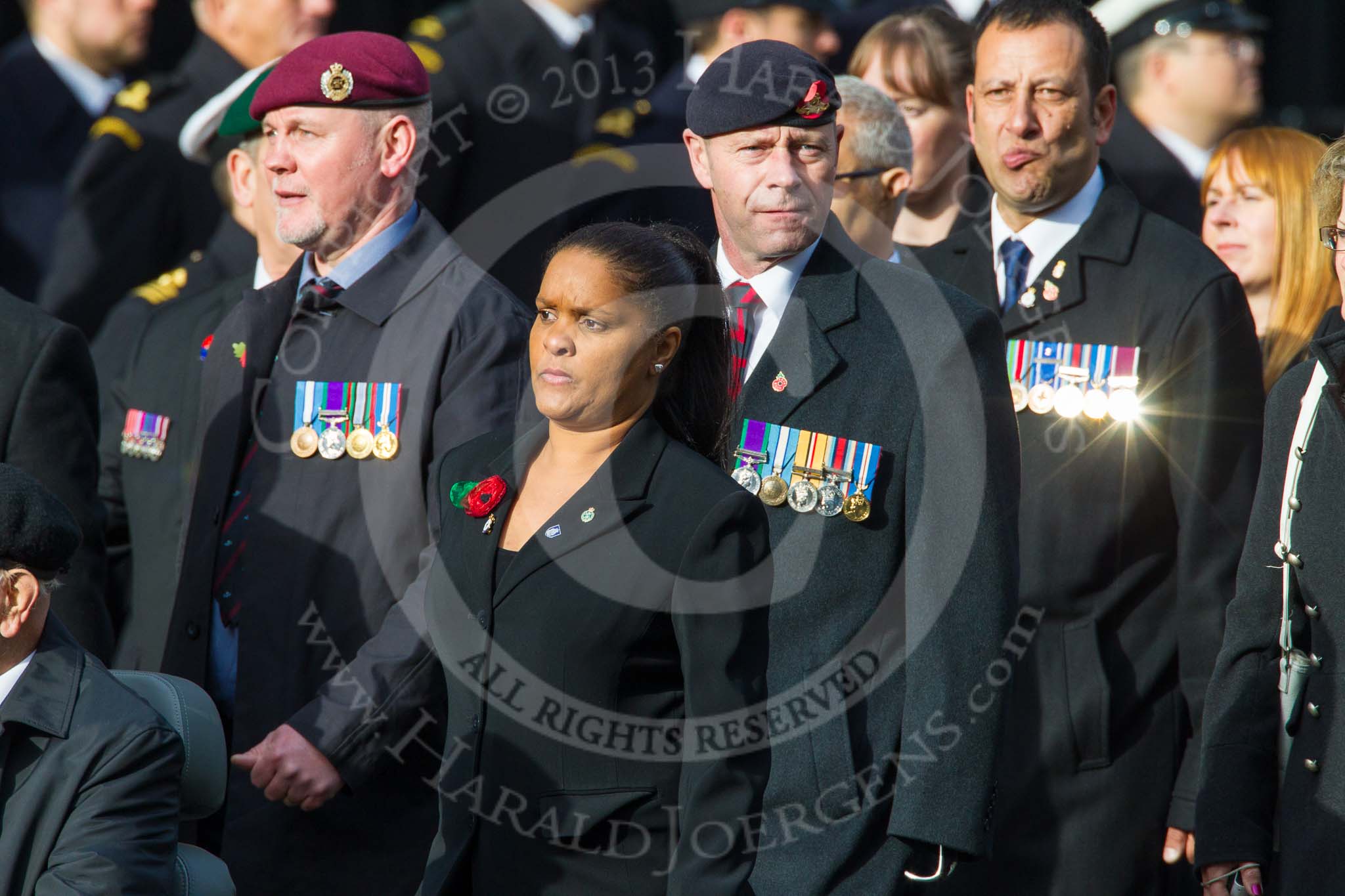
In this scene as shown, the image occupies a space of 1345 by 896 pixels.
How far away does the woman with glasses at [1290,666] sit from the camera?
134 inches

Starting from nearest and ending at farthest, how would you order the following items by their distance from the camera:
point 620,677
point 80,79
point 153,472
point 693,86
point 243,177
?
point 620,677, point 153,472, point 243,177, point 693,86, point 80,79

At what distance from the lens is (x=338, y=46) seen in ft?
14.7

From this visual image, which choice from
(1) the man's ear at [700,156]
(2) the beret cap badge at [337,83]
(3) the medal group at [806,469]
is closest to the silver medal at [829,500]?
(3) the medal group at [806,469]

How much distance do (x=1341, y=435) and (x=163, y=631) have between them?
9.54 ft

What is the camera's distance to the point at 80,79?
7.79 metres

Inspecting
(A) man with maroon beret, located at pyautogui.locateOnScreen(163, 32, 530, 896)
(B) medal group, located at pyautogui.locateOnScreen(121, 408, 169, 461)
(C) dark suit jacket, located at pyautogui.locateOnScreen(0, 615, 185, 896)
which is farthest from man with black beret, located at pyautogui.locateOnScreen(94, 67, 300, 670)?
(C) dark suit jacket, located at pyautogui.locateOnScreen(0, 615, 185, 896)

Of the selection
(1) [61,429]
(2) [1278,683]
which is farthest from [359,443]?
(2) [1278,683]

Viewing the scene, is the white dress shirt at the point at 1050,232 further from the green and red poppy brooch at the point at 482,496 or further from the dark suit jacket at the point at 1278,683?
the green and red poppy brooch at the point at 482,496

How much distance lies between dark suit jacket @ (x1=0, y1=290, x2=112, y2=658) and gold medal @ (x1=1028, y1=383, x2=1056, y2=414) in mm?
2125

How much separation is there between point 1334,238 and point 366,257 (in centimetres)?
213

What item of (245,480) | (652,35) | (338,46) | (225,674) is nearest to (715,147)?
(338,46)

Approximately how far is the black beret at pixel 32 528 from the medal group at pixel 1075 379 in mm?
2119

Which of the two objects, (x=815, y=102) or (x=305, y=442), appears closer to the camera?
(x=815, y=102)

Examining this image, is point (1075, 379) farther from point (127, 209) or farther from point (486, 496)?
point (127, 209)
